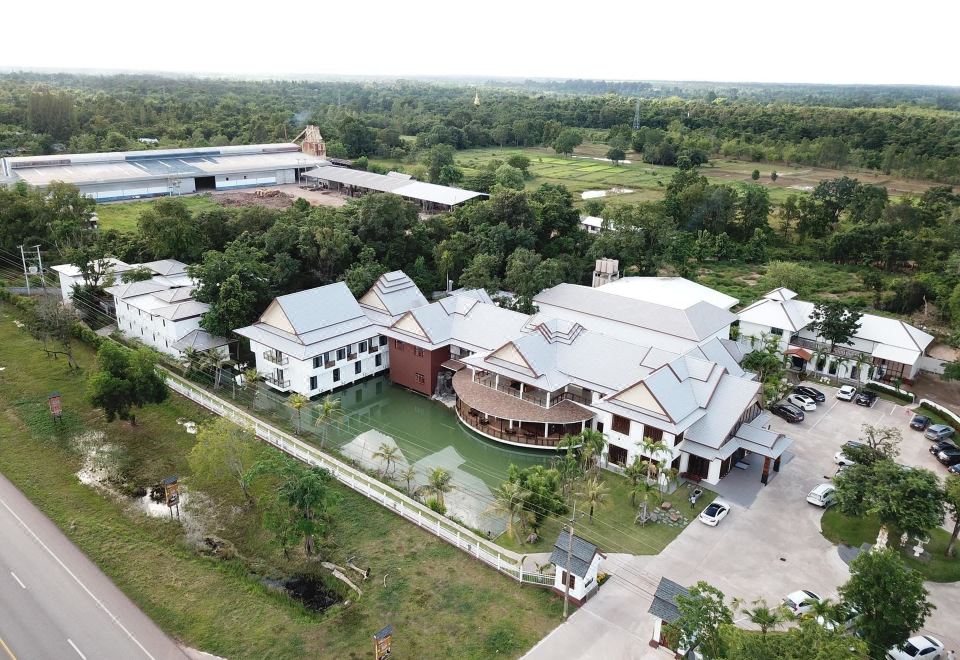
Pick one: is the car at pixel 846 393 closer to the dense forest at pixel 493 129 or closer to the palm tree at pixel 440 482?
the palm tree at pixel 440 482

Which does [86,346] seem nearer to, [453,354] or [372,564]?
[453,354]

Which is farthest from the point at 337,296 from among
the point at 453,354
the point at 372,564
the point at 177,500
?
Result: the point at 372,564

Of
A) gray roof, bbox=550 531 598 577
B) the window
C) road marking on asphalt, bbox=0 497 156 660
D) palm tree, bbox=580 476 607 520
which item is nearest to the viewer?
road marking on asphalt, bbox=0 497 156 660

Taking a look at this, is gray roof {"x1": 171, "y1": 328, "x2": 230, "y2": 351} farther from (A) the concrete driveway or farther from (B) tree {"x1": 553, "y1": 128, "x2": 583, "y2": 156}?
(B) tree {"x1": 553, "y1": 128, "x2": 583, "y2": 156}

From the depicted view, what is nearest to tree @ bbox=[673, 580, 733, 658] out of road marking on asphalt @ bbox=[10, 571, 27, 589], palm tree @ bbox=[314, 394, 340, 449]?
palm tree @ bbox=[314, 394, 340, 449]

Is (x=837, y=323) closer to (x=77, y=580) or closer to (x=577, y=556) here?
(x=577, y=556)

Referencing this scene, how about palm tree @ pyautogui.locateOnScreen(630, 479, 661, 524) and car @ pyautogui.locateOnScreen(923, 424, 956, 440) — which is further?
car @ pyautogui.locateOnScreen(923, 424, 956, 440)

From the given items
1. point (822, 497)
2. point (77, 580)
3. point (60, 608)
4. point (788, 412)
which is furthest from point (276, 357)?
point (788, 412)

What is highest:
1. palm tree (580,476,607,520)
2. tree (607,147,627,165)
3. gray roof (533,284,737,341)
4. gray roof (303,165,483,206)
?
tree (607,147,627,165)

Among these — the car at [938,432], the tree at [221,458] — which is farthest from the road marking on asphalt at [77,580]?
the car at [938,432]
